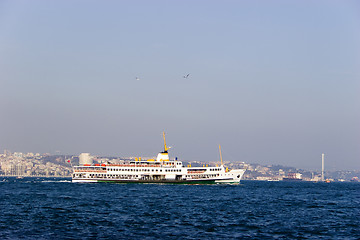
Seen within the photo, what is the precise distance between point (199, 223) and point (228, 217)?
238 inches

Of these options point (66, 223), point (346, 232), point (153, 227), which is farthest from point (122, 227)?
point (346, 232)

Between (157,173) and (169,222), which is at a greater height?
(157,173)

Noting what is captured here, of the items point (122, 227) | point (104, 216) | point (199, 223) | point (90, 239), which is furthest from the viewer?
point (104, 216)

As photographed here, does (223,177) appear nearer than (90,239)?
No

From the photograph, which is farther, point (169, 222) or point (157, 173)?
point (157, 173)

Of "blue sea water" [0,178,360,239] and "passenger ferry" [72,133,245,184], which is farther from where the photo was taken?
"passenger ferry" [72,133,245,184]

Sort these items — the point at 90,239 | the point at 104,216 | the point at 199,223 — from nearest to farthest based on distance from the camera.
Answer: the point at 90,239 < the point at 199,223 < the point at 104,216

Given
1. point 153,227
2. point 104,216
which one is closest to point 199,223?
point 153,227

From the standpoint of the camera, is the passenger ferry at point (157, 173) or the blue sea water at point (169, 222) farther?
the passenger ferry at point (157, 173)

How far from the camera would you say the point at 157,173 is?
111 meters

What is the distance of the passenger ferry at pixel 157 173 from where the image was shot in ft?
363

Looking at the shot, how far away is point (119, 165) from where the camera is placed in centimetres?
11312

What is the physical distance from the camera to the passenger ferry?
110750 millimetres

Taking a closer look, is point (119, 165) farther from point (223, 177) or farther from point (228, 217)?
point (228, 217)
